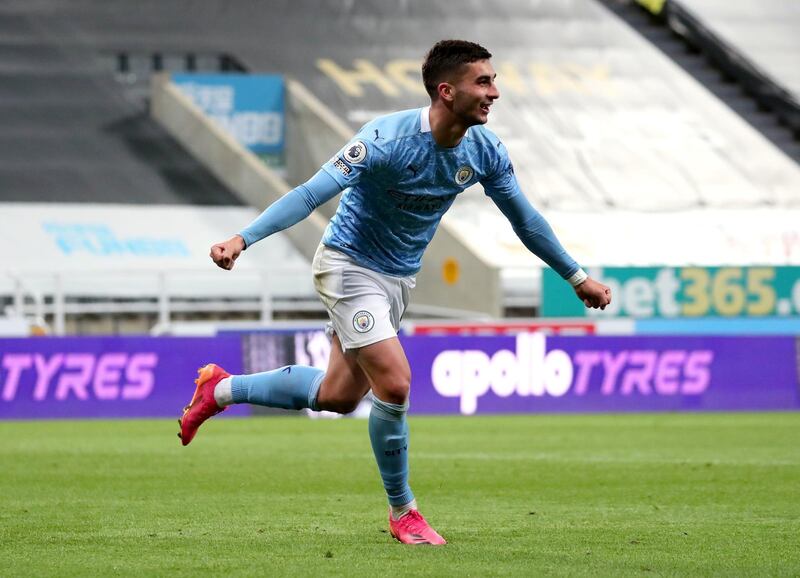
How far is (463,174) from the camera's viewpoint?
657 cm

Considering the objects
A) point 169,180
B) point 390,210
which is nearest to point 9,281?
point 169,180

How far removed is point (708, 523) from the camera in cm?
722

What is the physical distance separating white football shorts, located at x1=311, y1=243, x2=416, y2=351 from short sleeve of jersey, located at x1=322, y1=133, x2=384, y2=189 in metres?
0.47

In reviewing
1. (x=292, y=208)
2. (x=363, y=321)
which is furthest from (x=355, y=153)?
(x=363, y=321)

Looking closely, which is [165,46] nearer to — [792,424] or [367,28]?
[367,28]

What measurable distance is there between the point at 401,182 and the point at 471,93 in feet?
1.58

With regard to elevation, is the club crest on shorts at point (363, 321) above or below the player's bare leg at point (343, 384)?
above

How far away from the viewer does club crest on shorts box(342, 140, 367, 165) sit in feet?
20.6

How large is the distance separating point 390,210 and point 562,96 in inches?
966

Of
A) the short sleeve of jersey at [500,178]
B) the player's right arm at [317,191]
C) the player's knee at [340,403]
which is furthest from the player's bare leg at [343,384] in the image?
the short sleeve of jersey at [500,178]

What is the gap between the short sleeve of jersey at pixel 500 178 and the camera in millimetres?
6672

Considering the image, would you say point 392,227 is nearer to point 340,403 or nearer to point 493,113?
point 340,403

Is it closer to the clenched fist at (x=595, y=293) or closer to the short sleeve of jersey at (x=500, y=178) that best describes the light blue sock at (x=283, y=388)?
the short sleeve of jersey at (x=500, y=178)

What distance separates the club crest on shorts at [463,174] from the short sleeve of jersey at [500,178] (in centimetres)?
11
